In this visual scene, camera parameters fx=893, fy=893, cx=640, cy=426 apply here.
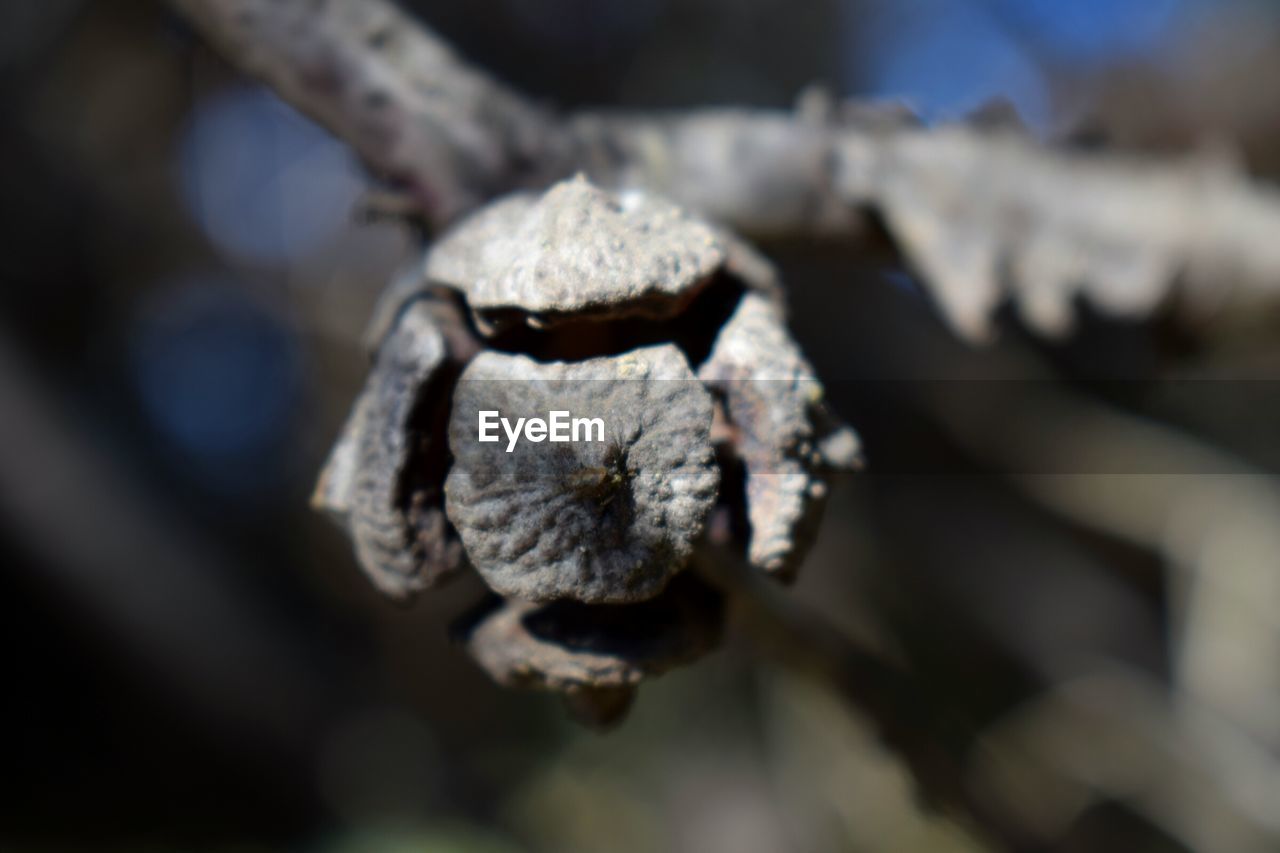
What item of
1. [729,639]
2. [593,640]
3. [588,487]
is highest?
[588,487]

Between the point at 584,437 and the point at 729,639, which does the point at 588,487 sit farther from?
the point at 729,639

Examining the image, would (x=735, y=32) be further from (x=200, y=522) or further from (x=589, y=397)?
(x=589, y=397)

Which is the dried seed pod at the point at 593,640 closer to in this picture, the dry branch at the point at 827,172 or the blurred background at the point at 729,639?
the dry branch at the point at 827,172

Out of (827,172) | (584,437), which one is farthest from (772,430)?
(827,172)

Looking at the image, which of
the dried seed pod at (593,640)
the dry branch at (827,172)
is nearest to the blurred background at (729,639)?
the dry branch at (827,172)

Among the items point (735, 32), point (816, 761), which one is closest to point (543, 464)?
point (816, 761)

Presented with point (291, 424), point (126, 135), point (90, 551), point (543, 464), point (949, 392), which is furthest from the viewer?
point (291, 424)

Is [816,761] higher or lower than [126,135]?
lower

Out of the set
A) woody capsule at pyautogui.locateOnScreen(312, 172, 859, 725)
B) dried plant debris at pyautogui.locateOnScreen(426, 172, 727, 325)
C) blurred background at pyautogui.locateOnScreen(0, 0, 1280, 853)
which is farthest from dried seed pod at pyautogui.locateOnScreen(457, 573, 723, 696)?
blurred background at pyautogui.locateOnScreen(0, 0, 1280, 853)
